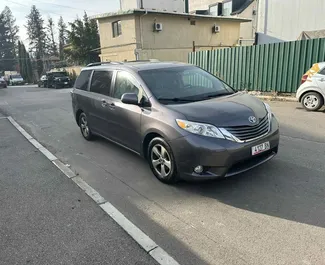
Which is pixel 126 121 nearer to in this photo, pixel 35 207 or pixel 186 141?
pixel 186 141

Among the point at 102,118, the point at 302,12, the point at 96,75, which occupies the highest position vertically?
the point at 302,12

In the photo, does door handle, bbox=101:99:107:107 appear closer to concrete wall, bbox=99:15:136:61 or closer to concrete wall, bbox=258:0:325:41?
concrete wall, bbox=258:0:325:41

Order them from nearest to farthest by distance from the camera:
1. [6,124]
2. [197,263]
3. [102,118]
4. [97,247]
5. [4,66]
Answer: [197,263] → [97,247] → [102,118] → [6,124] → [4,66]

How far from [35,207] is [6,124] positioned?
22.4 ft

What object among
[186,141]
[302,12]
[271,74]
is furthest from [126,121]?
[302,12]

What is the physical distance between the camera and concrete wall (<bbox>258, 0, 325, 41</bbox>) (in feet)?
53.3

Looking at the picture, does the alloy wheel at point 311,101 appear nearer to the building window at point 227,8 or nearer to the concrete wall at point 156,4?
the concrete wall at point 156,4

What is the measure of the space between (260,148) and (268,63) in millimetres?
8563

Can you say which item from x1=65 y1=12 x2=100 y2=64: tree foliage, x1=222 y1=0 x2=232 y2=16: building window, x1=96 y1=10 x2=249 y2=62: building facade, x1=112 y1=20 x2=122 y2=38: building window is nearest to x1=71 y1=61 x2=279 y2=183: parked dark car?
x1=96 y1=10 x2=249 y2=62: building facade

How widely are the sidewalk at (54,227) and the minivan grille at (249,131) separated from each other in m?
1.75

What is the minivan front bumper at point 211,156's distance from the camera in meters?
3.30

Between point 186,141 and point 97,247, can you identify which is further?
point 186,141

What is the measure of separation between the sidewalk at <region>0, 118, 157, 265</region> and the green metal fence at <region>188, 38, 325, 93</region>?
9.15 metres

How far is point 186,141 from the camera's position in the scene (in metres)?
3.41
